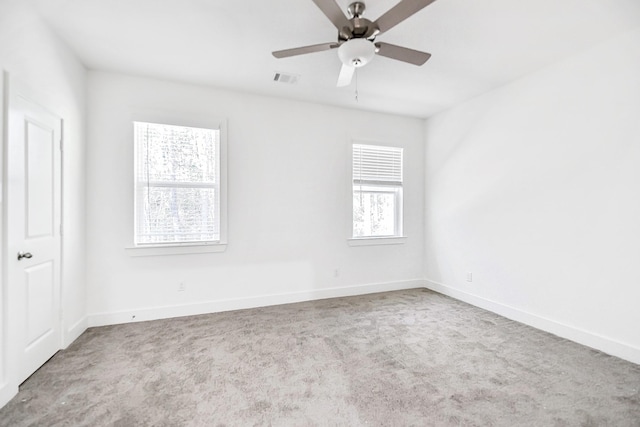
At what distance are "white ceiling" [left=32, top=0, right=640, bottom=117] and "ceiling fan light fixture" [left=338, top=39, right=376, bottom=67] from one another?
1.49ft

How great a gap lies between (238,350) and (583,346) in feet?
10.2

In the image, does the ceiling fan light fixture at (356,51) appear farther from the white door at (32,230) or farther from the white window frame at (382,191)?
the white window frame at (382,191)

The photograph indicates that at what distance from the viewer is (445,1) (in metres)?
2.09

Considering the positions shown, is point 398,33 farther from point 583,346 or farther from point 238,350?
point 583,346

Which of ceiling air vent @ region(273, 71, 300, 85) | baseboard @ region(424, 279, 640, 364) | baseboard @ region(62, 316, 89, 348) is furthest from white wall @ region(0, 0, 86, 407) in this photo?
baseboard @ region(424, 279, 640, 364)

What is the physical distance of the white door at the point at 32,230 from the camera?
1.99 meters

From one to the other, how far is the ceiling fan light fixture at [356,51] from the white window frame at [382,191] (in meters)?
2.32

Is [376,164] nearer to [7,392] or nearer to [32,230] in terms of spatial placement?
[32,230]

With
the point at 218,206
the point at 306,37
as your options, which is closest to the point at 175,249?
the point at 218,206

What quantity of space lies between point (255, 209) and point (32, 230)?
2.07 meters

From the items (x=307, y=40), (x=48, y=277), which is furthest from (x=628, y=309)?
(x=48, y=277)

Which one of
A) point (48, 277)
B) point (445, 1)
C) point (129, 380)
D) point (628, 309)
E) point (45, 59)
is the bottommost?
point (129, 380)

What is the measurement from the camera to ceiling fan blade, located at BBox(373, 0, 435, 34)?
5.30 feet

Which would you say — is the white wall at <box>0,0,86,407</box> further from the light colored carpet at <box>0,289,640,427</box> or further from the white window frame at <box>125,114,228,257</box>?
the white window frame at <box>125,114,228,257</box>
